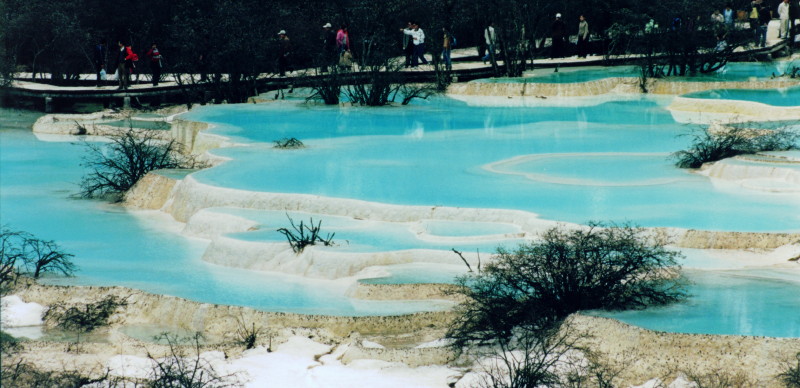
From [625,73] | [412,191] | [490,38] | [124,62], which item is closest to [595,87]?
[625,73]

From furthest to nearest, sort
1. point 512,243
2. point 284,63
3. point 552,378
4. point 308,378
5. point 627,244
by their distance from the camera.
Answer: point 284,63 < point 512,243 < point 627,244 < point 308,378 < point 552,378

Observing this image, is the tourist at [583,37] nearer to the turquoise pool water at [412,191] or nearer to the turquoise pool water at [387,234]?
the turquoise pool water at [412,191]

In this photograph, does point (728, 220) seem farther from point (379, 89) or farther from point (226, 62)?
point (226, 62)

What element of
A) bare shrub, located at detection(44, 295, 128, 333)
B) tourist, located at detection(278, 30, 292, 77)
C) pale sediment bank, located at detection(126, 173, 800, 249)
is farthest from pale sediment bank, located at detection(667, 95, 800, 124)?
bare shrub, located at detection(44, 295, 128, 333)

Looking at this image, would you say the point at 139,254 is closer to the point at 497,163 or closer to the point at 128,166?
the point at 128,166

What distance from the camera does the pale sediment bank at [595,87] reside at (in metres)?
20.5

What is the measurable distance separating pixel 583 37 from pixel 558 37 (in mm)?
584

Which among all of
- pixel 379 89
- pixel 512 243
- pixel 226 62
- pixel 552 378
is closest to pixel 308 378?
pixel 552 378

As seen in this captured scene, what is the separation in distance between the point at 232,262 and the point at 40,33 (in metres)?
17.0

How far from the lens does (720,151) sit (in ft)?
40.9

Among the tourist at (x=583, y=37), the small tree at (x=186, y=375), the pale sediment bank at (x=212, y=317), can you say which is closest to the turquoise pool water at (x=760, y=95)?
the tourist at (x=583, y=37)

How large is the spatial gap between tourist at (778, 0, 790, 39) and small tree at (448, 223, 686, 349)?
763 inches

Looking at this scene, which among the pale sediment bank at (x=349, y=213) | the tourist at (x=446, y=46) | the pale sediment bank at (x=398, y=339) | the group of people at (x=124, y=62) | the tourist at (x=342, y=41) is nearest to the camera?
the pale sediment bank at (x=398, y=339)

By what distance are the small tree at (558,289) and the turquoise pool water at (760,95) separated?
38.9ft
